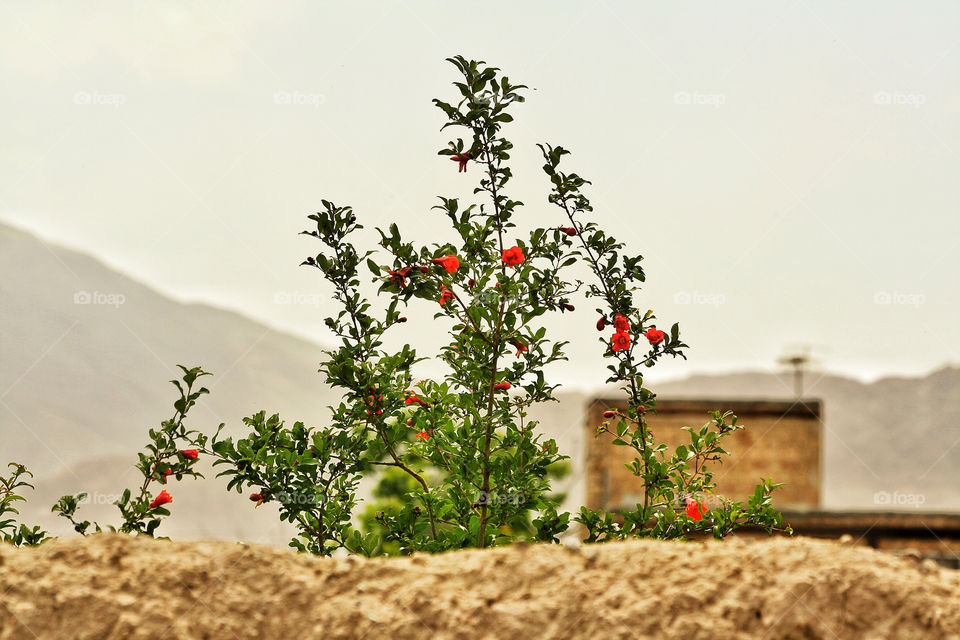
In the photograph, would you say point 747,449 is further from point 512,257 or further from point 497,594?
point 497,594

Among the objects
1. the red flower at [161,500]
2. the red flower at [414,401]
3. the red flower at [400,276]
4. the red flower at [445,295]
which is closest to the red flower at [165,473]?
the red flower at [161,500]

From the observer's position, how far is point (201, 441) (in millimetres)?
4055

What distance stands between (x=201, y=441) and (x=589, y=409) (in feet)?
61.5

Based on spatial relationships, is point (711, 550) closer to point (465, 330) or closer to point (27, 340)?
point (465, 330)

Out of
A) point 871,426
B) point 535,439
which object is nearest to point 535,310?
point 535,439

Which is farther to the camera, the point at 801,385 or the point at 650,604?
the point at 801,385

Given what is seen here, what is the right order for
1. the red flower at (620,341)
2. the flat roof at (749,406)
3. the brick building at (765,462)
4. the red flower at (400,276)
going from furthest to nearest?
1. the flat roof at (749,406)
2. the brick building at (765,462)
3. the red flower at (620,341)
4. the red flower at (400,276)

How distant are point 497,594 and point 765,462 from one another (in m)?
22.5

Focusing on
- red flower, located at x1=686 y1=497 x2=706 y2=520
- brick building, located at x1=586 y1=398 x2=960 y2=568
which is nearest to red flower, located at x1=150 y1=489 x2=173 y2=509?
red flower, located at x1=686 y1=497 x2=706 y2=520

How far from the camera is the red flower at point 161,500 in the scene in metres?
3.94

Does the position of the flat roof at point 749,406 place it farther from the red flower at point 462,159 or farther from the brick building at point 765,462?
the red flower at point 462,159

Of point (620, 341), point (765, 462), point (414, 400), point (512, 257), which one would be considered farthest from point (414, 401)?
point (765, 462)

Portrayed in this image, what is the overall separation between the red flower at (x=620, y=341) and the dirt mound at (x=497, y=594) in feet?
4.67

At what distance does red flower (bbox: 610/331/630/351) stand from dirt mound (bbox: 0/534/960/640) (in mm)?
1424
